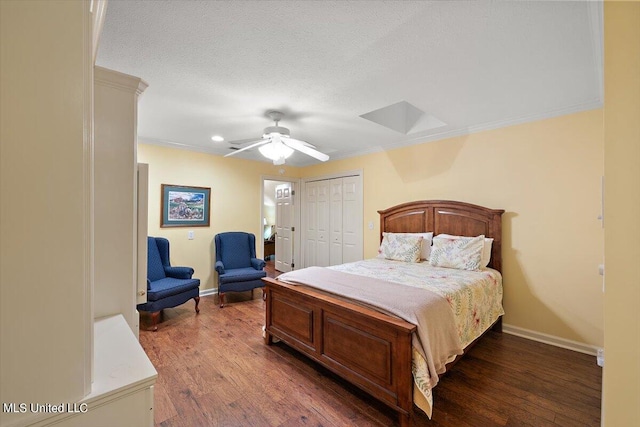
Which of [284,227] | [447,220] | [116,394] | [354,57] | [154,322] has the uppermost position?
[354,57]

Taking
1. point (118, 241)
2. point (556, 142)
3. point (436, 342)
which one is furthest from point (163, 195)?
point (556, 142)

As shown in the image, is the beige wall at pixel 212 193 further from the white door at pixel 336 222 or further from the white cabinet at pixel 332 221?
the white door at pixel 336 222

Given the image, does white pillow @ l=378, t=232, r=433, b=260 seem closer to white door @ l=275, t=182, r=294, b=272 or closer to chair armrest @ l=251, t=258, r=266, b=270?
chair armrest @ l=251, t=258, r=266, b=270

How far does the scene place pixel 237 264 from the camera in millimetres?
4418

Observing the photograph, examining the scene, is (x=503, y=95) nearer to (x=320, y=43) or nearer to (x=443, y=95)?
(x=443, y=95)

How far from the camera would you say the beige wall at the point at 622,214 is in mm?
816

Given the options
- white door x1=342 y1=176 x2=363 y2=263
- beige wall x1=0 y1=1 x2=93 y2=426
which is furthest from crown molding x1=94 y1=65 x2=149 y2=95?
white door x1=342 y1=176 x2=363 y2=263

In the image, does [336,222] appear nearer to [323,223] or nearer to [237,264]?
[323,223]

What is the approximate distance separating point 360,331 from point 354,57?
6.35 ft

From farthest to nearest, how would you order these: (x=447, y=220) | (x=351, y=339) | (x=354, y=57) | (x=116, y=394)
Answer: (x=447, y=220), (x=351, y=339), (x=354, y=57), (x=116, y=394)

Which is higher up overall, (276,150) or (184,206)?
(276,150)

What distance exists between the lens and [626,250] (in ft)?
2.73

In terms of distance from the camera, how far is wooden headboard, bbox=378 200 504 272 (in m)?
3.13

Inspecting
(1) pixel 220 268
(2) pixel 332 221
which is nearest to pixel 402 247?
(2) pixel 332 221
